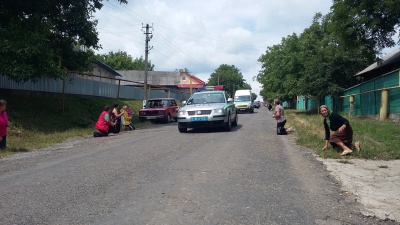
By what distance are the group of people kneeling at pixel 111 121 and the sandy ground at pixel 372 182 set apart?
9192mm

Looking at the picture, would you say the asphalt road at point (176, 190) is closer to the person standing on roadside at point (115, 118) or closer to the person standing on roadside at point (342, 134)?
the person standing on roadside at point (342, 134)

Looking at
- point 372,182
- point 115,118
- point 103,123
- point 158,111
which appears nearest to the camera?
point 372,182

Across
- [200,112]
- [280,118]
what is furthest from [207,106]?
[280,118]

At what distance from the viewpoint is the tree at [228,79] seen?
112m

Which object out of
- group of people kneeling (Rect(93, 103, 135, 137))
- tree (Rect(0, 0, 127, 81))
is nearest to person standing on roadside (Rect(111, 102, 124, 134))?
group of people kneeling (Rect(93, 103, 135, 137))

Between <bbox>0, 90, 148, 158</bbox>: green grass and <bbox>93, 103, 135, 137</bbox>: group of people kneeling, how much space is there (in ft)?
3.72

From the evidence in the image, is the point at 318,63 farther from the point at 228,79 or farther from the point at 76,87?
the point at 228,79

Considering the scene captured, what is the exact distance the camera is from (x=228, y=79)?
4464 inches

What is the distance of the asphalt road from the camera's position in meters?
4.54

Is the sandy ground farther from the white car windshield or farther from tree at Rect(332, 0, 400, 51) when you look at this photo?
tree at Rect(332, 0, 400, 51)

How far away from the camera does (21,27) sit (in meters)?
15.7

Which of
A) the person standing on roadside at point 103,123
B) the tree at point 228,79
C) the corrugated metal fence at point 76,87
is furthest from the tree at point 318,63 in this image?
the tree at point 228,79

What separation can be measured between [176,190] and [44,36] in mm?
12510

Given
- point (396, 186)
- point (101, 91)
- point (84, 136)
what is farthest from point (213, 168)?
point (101, 91)
